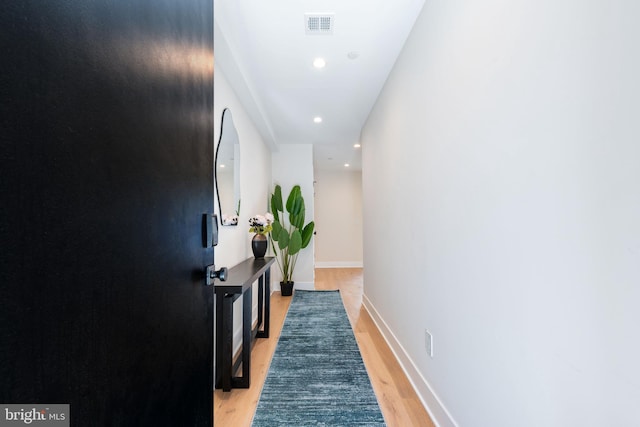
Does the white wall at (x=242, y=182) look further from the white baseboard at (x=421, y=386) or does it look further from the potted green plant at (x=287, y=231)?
the white baseboard at (x=421, y=386)

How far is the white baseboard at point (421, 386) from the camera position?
149 cm

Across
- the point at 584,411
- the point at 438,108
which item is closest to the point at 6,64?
the point at 584,411

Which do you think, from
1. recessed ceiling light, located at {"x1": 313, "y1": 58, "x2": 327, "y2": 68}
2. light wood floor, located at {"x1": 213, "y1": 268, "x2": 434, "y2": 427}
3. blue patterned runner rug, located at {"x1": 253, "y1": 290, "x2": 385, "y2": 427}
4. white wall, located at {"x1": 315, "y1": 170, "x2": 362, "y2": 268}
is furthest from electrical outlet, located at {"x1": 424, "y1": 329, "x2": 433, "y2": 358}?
white wall, located at {"x1": 315, "y1": 170, "x2": 362, "y2": 268}

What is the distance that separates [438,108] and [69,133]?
162 cm

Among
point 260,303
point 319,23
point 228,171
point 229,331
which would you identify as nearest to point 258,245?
point 260,303

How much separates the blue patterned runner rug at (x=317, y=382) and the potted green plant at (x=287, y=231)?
1.31 m

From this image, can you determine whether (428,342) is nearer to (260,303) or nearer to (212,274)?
(212,274)

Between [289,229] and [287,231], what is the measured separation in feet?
0.94

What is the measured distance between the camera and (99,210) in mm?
487

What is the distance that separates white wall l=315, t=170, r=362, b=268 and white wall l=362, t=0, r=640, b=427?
523 cm

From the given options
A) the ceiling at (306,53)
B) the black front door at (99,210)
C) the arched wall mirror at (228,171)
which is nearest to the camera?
the black front door at (99,210)

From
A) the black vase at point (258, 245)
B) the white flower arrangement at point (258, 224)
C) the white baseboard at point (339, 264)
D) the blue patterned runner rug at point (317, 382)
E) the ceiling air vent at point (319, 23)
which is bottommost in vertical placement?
the blue patterned runner rug at point (317, 382)

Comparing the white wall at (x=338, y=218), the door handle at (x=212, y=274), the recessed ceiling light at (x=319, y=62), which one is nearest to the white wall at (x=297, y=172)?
the white wall at (x=338, y=218)

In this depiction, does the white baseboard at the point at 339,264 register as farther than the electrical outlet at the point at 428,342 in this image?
Yes
